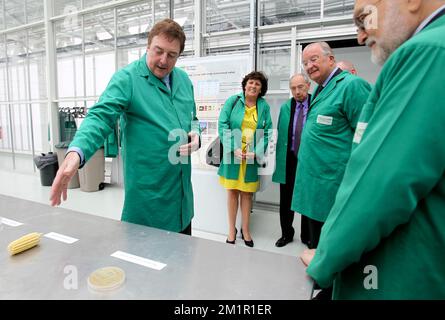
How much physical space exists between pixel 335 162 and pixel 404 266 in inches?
54.3

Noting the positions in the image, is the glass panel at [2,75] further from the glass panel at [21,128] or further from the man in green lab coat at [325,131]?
the man in green lab coat at [325,131]

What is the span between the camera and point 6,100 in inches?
238

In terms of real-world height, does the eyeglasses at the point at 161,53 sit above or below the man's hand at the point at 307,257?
above

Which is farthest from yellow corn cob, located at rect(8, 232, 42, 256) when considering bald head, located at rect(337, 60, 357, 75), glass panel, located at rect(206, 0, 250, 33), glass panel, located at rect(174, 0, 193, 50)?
glass panel, located at rect(174, 0, 193, 50)

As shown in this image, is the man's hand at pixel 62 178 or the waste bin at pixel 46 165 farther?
the waste bin at pixel 46 165

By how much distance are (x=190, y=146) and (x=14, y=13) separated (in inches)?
249

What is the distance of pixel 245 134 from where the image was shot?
2668mm

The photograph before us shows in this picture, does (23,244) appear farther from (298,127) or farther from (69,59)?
(69,59)

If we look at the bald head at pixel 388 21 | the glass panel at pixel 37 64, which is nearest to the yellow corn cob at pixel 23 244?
the bald head at pixel 388 21

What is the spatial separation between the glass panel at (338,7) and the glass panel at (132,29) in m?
2.46

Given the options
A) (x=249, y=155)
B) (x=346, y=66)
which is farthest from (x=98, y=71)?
(x=346, y=66)

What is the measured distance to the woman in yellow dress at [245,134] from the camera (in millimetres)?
2641

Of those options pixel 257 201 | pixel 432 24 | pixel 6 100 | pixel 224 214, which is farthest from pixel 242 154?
pixel 6 100
